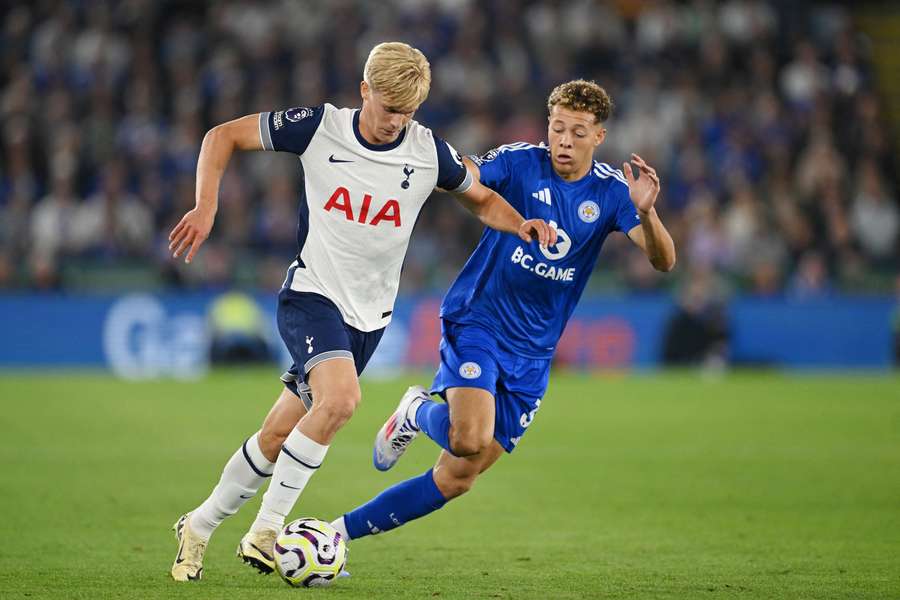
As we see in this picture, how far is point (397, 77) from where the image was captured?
6082mm

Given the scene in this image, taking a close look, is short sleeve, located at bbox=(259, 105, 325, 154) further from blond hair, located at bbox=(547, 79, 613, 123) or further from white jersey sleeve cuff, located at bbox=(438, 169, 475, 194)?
blond hair, located at bbox=(547, 79, 613, 123)

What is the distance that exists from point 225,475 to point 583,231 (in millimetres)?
2229

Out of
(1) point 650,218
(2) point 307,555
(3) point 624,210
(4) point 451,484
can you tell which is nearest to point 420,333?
(3) point 624,210

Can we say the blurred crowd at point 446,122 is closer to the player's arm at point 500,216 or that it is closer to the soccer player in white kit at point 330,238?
the player's arm at point 500,216

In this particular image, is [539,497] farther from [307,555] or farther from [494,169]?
[307,555]

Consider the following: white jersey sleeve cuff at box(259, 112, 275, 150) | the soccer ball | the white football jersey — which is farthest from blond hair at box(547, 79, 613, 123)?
the soccer ball

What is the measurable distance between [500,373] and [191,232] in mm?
1904

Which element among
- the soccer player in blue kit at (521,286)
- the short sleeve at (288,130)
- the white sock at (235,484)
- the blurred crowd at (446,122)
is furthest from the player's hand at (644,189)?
the blurred crowd at (446,122)

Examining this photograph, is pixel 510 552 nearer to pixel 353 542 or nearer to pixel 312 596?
pixel 353 542

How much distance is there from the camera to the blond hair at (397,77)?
6086 mm

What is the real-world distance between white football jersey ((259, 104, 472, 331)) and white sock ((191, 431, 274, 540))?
78 centimetres

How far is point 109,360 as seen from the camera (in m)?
18.3

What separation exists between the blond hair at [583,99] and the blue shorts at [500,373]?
4.15 feet

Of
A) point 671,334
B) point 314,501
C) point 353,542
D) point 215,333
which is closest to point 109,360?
point 215,333
